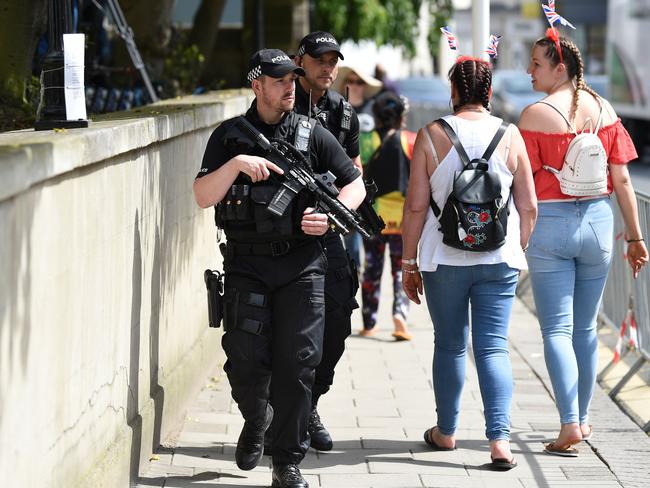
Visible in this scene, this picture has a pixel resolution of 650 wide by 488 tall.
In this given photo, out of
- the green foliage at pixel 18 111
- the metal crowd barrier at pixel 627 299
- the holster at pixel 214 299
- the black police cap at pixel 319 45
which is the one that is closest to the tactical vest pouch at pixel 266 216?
the holster at pixel 214 299

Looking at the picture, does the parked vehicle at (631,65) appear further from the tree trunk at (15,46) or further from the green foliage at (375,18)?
the tree trunk at (15,46)

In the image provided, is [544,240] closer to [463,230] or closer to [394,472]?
Answer: [463,230]

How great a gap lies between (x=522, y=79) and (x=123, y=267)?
31.2 meters

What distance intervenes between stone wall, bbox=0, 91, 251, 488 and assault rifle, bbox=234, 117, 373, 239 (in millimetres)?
501

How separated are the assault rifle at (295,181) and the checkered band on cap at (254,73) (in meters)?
0.17

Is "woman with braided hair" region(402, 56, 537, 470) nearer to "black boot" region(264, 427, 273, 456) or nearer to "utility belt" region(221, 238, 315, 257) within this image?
"utility belt" region(221, 238, 315, 257)

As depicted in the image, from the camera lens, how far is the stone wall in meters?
3.80

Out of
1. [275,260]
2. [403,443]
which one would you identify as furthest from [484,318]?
[275,260]

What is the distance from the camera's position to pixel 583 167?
5957mm

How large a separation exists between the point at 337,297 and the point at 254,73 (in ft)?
3.72

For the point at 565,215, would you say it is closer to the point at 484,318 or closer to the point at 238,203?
the point at 484,318

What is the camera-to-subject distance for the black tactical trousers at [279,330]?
5.38 metres

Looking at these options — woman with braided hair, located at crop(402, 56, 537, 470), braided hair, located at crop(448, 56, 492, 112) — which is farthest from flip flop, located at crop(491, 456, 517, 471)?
braided hair, located at crop(448, 56, 492, 112)

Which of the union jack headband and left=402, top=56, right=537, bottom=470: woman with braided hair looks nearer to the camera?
left=402, top=56, right=537, bottom=470: woman with braided hair
